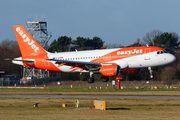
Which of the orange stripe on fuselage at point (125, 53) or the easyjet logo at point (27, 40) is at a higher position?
the easyjet logo at point (27, 40)

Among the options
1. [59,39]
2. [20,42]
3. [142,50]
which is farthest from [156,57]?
[59,39]

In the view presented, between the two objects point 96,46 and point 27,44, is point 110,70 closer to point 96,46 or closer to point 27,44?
point 27,44

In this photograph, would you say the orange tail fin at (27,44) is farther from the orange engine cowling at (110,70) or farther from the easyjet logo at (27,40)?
the orange engine cowling at (110,70)

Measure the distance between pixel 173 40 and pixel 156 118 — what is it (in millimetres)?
82879

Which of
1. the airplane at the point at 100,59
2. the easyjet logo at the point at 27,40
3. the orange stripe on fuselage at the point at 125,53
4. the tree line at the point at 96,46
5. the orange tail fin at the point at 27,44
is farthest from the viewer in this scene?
the tree line at the point at 96,46

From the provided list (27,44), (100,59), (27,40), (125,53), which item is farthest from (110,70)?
(27,40)

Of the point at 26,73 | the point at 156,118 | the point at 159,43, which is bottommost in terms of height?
the point at 156,118

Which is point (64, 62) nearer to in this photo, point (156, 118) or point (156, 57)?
point (156, 57)

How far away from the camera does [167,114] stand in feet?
75.8

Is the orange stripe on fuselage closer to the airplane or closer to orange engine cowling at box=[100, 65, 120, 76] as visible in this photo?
the airplane

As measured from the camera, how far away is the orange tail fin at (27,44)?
2056 inches

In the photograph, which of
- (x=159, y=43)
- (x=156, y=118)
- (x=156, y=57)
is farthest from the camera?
(x=159, y=43)

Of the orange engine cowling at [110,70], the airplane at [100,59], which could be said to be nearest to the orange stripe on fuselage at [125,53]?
the airplane at [100,59]

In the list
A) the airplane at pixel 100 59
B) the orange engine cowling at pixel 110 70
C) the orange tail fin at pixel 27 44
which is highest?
the orange tail fin at pixel 27 44
